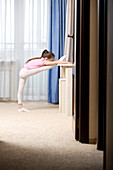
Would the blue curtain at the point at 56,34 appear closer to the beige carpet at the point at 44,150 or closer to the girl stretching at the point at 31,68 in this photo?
the girl stretching at the point at 31,68

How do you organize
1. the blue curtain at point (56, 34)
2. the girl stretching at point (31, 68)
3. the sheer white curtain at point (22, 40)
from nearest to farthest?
the girl stretching at point (31, 68), the blue curtain at point (56, 34), the sheer white curtain at point (22, 40)

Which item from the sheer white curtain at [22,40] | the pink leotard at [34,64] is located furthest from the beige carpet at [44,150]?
the sheer white curtain at [22,40]

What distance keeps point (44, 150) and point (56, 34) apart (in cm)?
280

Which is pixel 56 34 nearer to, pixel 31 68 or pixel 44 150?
pixel 31 68

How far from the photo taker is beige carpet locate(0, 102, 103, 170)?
1091mm

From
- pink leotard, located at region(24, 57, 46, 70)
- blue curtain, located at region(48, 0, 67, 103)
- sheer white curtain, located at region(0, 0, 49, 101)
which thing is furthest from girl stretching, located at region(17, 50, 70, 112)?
sheer white curtain, located at region(0, 0, 49, 101)

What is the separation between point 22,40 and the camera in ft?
13.1

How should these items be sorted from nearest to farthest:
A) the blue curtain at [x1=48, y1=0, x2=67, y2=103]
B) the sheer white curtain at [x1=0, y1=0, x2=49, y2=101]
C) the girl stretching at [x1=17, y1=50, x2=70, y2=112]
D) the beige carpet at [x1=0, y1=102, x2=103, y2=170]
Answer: the beige carpet at [x1=0, y1=102, x2=103, y2=170] → the girl stretching at [x1=17, y1=50, x2=70, y2=112] → the blue curtain at [x1=48, y1=0, x2=67, y2=103] → the sheer white curtain at [x1=0, y1=0, x2=49, y2=101]

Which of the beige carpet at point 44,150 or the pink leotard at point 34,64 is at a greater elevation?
the pink leotard at point 34,64

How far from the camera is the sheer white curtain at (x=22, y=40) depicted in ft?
13.0

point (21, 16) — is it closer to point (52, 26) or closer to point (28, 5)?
point (28, 5)

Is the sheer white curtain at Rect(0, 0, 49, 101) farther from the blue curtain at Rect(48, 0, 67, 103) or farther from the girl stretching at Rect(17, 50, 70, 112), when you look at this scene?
the girl stretching at Rect(17, 50, 70, 112)

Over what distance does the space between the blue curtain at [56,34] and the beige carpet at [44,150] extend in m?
1.82

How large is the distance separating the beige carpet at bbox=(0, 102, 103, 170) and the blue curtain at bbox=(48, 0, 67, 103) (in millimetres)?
1820
